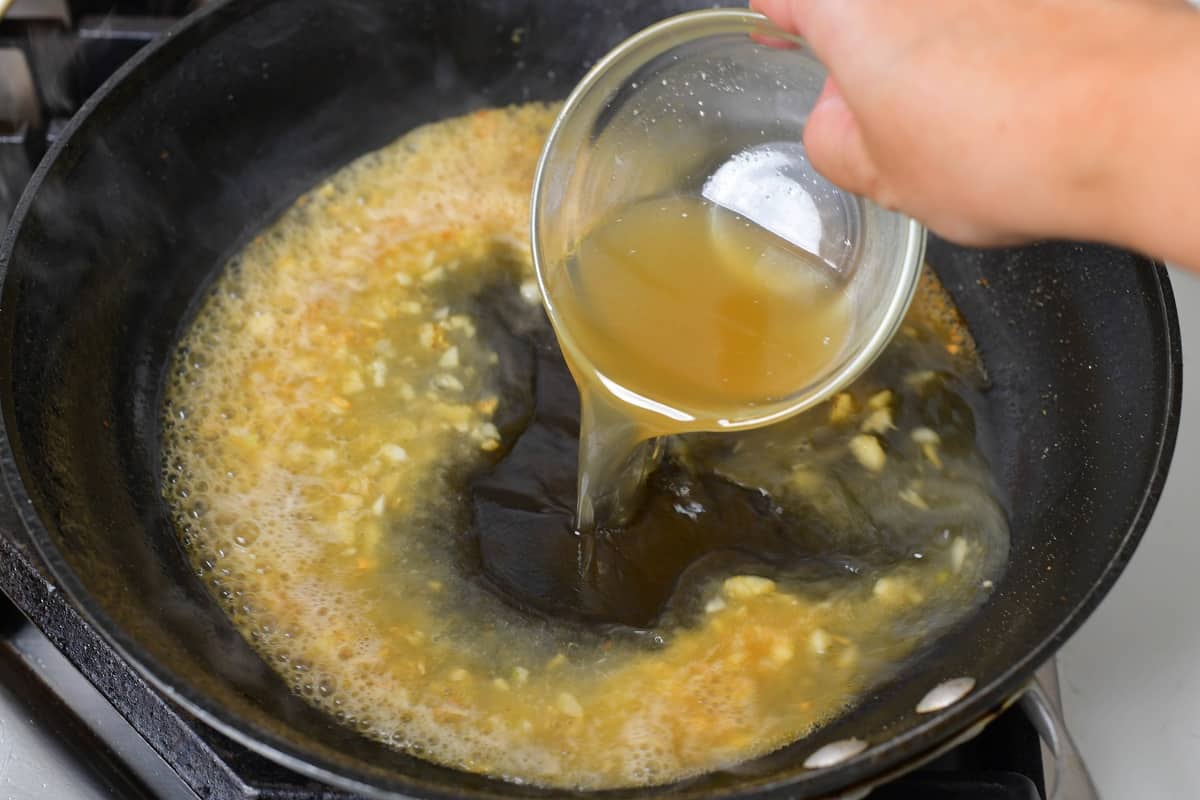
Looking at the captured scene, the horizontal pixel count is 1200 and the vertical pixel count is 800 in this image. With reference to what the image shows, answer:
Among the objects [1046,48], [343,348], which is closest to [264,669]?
[343,348]

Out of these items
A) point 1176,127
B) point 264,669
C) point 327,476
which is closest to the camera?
point 1176,127

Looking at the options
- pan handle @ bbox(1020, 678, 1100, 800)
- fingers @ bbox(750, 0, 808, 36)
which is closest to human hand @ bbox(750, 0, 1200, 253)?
fingers @ bbox(750, 0, 808, 36)

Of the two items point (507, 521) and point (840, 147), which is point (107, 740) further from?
point (840, 147)


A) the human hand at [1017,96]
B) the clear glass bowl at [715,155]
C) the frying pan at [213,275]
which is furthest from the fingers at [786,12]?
the frying pan at [213,275]

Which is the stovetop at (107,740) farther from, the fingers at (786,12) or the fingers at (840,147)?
the fingers at (786,12)

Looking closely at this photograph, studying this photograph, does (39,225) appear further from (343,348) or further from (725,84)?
(725,84)

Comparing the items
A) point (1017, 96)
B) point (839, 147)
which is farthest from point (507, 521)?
point (1017, 96)
